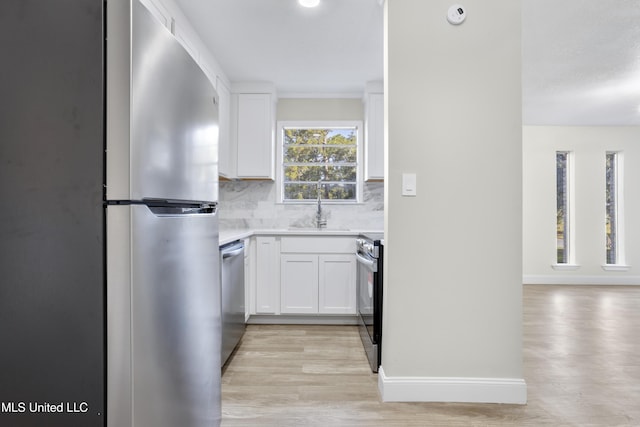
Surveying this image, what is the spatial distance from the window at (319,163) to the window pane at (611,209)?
422 cm

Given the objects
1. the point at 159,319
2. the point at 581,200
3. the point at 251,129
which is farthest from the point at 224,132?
the point at 581,200

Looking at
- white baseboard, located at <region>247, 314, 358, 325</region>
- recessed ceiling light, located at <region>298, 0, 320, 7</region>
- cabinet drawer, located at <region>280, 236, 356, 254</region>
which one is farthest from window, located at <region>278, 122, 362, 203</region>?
recessed ceiling light, located at <region>298, 0, 320, 7</region>

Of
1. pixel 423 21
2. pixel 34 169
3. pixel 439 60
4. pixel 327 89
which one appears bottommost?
pixel 34 169

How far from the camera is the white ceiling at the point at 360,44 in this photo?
233 centimetres

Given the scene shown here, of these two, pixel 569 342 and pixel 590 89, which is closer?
pixel 569 342

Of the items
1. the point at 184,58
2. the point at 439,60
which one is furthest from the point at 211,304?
the point at 439,60

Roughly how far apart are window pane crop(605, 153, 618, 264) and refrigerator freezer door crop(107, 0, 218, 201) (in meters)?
6.42

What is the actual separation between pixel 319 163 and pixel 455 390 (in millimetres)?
2670

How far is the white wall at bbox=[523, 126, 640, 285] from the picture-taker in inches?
209

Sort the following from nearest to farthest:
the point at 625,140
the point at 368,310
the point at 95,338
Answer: the point at 95,338
the point at 368,310
the point at 625,140

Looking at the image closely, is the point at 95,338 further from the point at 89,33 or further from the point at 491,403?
the point at 491,403

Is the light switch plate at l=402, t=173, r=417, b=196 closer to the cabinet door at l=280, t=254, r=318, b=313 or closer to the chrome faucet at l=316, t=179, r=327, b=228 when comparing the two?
the cabinet door at l=280, t=254, r=318, b=313

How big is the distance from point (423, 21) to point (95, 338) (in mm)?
2031

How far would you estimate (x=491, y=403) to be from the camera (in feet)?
6.31
